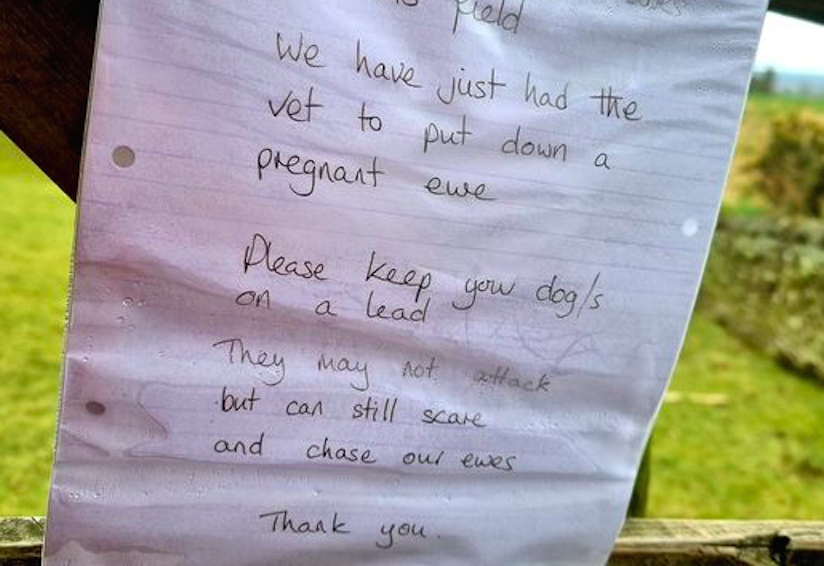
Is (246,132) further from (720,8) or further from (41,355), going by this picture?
(41,355)

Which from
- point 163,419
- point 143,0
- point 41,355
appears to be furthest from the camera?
point 41,355

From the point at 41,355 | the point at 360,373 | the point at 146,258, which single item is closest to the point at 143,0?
the point at 146,258

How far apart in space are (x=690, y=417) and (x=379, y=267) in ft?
13.9

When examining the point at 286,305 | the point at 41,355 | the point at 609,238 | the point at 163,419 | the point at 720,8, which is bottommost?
the point at 41,355

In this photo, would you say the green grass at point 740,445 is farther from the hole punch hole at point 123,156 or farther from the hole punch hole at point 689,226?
the hole punch hole at point 123,156

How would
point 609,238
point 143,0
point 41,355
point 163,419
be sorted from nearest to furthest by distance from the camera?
point 143,0 < point 163,419 < point 609,238 < point 41,355

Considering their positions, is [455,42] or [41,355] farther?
[41,355]

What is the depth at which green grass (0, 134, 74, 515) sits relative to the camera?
3250mm

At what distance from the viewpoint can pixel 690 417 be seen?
189 inches

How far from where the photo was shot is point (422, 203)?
0.98 m

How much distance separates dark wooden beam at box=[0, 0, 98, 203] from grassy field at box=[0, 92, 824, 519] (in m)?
2.46

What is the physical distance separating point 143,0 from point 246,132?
0.55 ft

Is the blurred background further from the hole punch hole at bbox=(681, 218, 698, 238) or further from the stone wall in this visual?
the hole punch hole at bbox=(681, 218, 698, 238)

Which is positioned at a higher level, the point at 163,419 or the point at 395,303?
the point at 395,303
